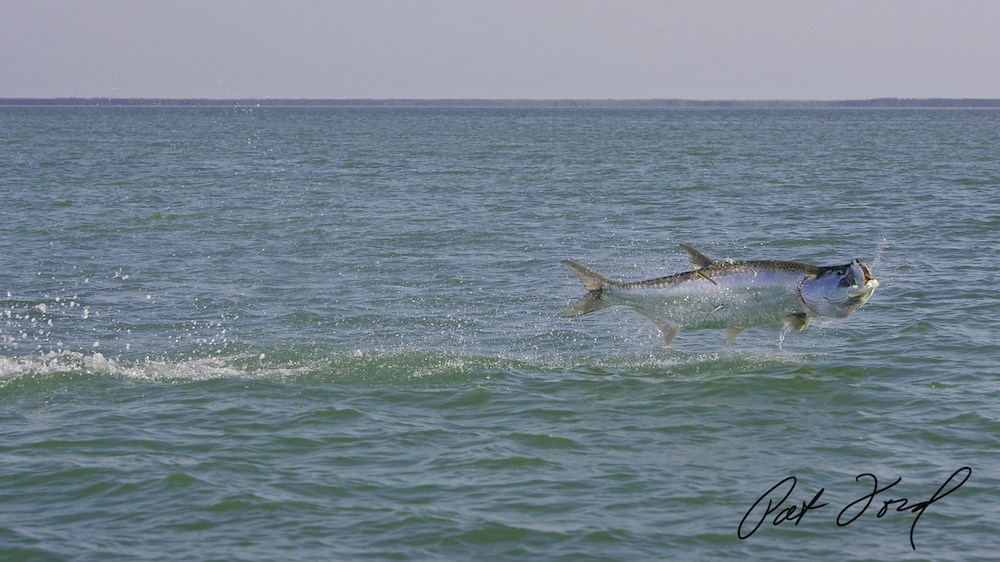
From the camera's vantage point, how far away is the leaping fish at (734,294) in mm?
14547

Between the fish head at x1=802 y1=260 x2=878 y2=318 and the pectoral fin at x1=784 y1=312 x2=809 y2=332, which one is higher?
the fish head at x1=802 y1=260 x2=878 y2=318

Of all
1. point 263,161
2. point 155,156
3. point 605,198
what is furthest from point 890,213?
point 155,156

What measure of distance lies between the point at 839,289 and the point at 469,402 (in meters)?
4.23

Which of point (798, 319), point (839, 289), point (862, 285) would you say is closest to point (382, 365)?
point (798, 319)

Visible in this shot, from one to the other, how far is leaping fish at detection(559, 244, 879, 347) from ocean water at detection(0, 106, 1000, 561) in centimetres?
109

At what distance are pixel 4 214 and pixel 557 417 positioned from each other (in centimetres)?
2839

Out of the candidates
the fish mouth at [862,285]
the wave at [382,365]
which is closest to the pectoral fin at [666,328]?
the wave at [382,365]

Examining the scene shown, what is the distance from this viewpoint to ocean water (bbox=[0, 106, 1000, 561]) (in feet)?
36.8

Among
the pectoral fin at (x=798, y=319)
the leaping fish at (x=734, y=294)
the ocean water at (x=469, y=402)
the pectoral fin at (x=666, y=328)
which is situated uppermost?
the leaping fish at (x=734, y=294)

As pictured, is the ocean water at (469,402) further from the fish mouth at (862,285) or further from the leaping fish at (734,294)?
the fish mouth at (862,285)
